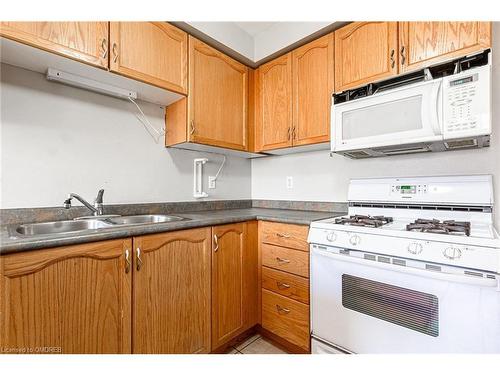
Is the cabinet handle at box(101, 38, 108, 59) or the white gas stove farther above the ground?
the cabinet handle at box(101, 38, 108, 59)

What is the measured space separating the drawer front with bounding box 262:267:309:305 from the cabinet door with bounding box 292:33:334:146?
3.14 feet

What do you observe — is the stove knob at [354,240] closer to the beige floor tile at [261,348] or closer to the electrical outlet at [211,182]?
the beige floor tile at [261,348]

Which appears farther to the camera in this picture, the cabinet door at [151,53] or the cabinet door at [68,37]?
the cabinet door at [151,53]

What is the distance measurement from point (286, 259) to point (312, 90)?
4.00 feet

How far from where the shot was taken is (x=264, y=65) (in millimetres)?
2039

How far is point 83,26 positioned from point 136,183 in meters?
0.91

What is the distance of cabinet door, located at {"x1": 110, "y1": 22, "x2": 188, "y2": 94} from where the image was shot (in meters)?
1.29

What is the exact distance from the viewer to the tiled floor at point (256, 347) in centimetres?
156

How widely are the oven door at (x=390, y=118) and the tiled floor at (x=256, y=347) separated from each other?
A: 1.40 meters

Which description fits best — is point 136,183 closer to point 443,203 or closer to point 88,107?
point 88,107

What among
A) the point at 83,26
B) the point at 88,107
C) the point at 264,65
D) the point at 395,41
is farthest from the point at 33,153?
the point at 395,41

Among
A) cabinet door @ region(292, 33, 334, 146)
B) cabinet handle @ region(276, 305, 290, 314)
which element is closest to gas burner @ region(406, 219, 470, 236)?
cabinet door @ region(292, 33, 334, 146)

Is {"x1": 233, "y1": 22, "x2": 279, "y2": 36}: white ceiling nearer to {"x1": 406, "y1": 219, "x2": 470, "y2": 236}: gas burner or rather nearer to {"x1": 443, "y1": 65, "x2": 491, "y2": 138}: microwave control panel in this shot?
{"x1": 443, "y1": 65, "x2": 491, "y2": 138}: microwave control panel

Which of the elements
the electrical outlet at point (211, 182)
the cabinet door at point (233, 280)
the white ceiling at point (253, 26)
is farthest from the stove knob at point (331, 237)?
the white ceiling at point (253, 26)
